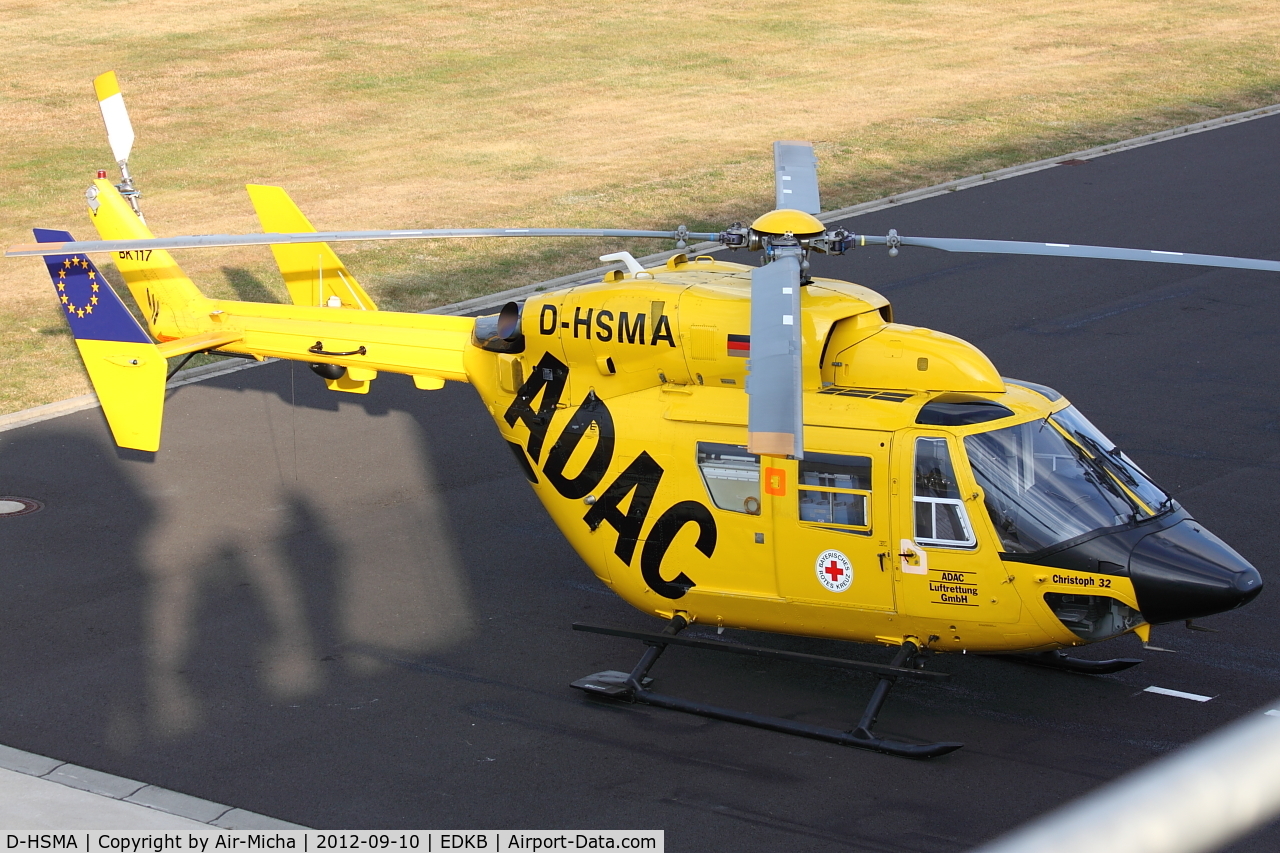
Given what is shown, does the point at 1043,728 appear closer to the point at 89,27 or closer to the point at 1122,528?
the point at 1122,528

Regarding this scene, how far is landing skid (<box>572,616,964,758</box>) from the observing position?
359 inches

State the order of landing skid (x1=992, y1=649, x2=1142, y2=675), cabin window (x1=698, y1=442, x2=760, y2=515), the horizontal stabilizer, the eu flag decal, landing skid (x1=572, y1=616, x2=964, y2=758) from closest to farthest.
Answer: landing skid (x1=572, y1=616, x2=964, y2=758)
cabin window (x1=698, y1=442, x2=760, y2=515)
landing skid (x1=992, y1=649, x2=1142, y2=675)
the eu flag decal
the horizontal stabilizer

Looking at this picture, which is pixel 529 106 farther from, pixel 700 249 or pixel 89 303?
pixel 89 303

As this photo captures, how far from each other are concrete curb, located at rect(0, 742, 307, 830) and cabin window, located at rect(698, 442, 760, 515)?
3.67 meters

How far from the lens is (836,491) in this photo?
364 inches

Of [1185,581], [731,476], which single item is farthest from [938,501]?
[1185,581]

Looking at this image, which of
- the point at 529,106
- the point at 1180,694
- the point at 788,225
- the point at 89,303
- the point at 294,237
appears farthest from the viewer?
the point at 529,106

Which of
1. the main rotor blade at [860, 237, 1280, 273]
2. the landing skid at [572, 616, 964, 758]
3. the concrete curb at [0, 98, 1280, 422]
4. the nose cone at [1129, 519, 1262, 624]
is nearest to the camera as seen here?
the nose cone at [1129, 519, 1262, 624]

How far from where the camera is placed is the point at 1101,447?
368 inches

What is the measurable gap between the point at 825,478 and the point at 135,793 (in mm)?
5220

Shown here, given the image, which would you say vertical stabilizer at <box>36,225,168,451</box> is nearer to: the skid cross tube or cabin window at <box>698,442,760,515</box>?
the skid cross tube

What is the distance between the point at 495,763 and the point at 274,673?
2356 mm

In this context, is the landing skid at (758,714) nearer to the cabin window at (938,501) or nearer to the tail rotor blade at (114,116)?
the cabin window at (938,501)

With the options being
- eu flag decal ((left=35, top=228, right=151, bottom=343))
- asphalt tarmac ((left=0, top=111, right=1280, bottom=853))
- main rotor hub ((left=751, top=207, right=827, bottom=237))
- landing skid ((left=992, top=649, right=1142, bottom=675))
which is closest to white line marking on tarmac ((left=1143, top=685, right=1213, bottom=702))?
asphalt tarmac ((left=0, top=111, right=1280, bottom=853))
